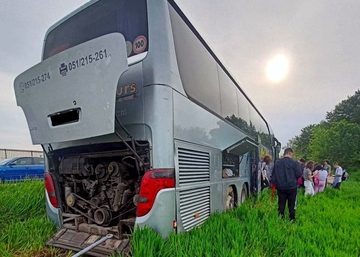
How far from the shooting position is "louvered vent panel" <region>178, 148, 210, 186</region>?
10.1 feet

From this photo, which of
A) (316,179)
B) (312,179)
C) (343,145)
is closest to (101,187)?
(312,179)

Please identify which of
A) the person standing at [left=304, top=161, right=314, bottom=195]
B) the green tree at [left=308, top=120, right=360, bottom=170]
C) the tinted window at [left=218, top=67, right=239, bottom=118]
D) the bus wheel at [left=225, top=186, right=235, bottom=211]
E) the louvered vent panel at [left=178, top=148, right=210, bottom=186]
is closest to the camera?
the louvered vent panel at [left=178, top=148, right=210, bottom=186]

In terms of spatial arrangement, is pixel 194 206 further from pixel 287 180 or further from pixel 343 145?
pixel 343 145

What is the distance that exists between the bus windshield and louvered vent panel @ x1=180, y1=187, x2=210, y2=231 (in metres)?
1.93

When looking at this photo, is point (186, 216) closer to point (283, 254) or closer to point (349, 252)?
point (283, 254)

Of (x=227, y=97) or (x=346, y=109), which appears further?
(x=346, y=109)

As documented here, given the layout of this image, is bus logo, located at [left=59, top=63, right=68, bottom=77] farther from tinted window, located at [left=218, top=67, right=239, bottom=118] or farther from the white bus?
tinted window, located at [left=218, top=67, right=239, bottom=118]

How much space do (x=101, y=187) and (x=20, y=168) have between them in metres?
10.4

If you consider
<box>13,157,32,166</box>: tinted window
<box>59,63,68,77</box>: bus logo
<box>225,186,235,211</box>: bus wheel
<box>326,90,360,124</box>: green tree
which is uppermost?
<box>326,90,360,124</box>: green tree

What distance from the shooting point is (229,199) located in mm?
5070

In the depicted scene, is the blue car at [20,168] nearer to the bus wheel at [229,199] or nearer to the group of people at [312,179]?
the bus wheel at [229,199]

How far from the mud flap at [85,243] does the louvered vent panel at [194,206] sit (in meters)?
0.76

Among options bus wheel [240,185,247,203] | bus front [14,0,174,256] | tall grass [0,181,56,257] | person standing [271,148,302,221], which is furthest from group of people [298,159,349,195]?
tall grass [0,181,56,257]

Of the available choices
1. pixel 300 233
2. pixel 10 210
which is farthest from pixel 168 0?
pixel 10 210
